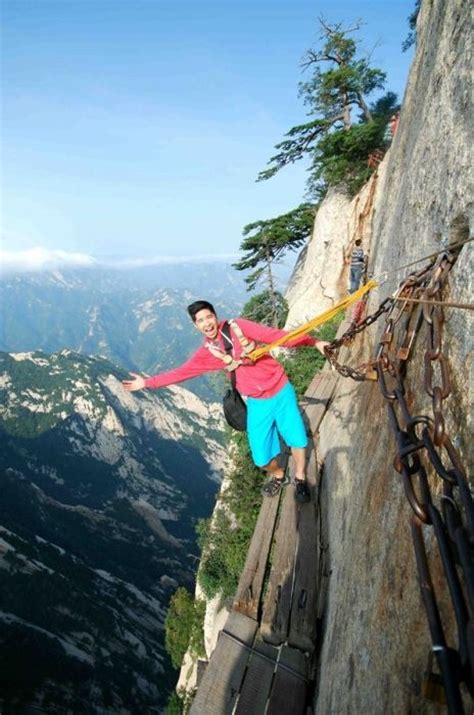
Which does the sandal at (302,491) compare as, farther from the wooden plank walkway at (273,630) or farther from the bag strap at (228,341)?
the bag strap at (228,341)

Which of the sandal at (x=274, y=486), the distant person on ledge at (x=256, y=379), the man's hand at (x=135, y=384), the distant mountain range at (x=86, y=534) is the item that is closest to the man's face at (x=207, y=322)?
the distant person on ledge at (x=256, y=379)

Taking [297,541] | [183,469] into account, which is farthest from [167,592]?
[297,541]

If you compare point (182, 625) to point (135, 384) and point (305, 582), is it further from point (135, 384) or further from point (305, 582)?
point (135, 384)

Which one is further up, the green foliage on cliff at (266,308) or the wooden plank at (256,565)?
the green foliage on cliff at (266,308)

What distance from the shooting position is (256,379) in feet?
17.9

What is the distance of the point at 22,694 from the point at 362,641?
70907mm

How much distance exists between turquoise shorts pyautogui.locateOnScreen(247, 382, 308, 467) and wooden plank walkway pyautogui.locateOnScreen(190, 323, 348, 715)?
1278mm

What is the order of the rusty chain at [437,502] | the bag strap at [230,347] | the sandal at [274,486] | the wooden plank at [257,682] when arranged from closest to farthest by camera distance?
the rusty chain at [437,502], the wooden plank at [257,682], the bag strap at [230,347], the sandal at [274,486]

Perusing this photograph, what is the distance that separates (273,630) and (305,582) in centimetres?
73

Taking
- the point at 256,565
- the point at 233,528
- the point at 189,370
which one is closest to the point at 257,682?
the point at 256,565

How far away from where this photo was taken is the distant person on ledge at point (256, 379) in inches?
211

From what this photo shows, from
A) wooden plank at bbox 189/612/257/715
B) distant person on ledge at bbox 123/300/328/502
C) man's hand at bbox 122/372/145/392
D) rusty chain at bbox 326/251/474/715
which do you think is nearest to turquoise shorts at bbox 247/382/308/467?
distant person on ledge at bbox 123/300/328/502

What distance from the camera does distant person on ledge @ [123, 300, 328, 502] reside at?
5363mm

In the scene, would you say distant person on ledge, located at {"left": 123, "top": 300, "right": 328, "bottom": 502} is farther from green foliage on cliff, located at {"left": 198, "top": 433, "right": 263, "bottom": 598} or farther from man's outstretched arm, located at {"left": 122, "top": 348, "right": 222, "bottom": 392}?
green foliage on cliff, located at {"left": 198, "top": 433, "right": 263, "bottom": 598}
